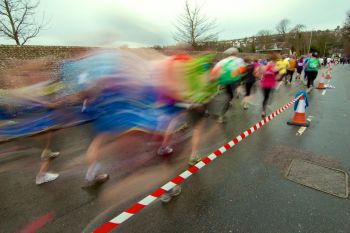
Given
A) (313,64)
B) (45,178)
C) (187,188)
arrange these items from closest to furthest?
(187,188)
(45,178)
(313,64)

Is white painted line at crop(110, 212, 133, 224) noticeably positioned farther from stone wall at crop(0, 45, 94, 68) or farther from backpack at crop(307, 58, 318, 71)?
backpack at crop(307, 58, 318, 71)

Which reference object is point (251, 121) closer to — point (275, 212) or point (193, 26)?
point (275, 212)

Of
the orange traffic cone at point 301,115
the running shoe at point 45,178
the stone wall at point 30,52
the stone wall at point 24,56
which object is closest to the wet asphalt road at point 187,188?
the running shoe at point 45,178

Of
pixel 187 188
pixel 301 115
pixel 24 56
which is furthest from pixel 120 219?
pixel 24 56

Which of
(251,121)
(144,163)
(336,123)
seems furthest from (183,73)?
(336,123)

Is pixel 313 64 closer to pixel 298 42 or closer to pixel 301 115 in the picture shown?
pixel 301 115

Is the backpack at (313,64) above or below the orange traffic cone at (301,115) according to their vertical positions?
above

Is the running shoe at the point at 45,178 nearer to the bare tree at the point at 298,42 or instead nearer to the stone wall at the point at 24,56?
the stone wall at the point at 24,56

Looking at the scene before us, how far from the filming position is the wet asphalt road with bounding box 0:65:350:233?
2352mm

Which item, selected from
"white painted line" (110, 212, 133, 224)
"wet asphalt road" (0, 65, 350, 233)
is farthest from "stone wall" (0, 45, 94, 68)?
"white painted line" (110, 212, 133, 224)

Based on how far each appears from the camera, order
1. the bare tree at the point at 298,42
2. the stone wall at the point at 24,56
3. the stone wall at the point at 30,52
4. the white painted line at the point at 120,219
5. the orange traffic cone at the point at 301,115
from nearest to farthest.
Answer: the white painted line at the point at 120,219, the stone wall at the point at 24,56, the orange traffic cone at the point at 301,115, the stone wall at the point at 30,52, the bare tree at the point at 298,42

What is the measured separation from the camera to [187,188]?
296 centimetres

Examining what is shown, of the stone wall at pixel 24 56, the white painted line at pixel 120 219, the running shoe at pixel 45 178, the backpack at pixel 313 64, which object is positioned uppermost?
the stone wall at pixel 24 56

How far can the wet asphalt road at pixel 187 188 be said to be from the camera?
7.72 feet
